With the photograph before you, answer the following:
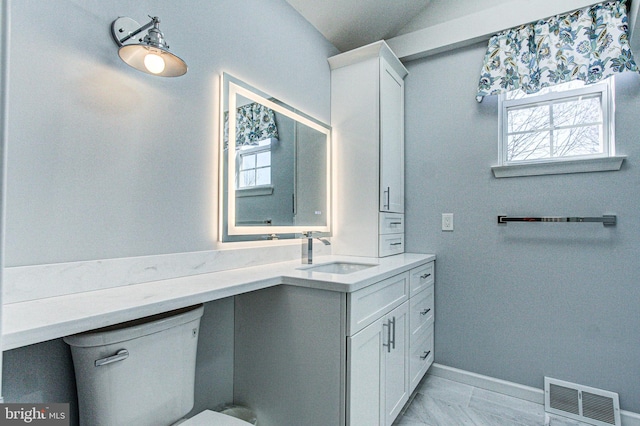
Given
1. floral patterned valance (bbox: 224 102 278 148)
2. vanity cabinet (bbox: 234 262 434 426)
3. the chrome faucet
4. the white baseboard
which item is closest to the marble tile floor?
the white baseboard

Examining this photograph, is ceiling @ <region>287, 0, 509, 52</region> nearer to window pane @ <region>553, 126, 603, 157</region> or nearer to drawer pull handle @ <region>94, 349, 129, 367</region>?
window pane @ <region>553, 126, 603, 157</region>

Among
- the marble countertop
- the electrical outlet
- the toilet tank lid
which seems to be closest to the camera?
the marble countertop

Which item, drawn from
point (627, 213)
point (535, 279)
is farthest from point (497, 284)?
point (627, 213)

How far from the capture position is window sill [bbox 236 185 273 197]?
1643 millimetres

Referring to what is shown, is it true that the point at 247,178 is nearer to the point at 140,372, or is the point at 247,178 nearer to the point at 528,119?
the point at 140,372

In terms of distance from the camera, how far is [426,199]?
243cm

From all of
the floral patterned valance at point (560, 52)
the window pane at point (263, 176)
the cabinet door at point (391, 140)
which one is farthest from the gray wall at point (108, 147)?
the floral patterned valance at point (560, 52)

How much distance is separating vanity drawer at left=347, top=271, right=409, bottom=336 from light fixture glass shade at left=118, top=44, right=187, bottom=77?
3.45ft

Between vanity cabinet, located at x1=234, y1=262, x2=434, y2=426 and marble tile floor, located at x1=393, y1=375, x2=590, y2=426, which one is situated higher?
vanity cabinet, located at x1=234, y1=262, x2=434, y2=426

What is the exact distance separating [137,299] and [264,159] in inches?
40.3

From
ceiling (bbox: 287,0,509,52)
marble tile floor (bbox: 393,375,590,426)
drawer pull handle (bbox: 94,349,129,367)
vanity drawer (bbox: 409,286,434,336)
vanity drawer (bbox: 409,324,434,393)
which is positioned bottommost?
marble tile floor (bbox: 393,375,590,426)

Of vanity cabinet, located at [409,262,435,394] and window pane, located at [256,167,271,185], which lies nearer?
window pane, located at [256,167,271,185]

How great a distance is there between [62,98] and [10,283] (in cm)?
Answer: 57
